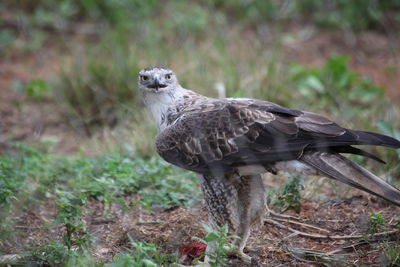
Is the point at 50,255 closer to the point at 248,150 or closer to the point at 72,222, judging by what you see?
the point at 72,222

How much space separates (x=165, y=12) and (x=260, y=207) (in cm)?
641

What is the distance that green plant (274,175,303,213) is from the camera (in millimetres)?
4820

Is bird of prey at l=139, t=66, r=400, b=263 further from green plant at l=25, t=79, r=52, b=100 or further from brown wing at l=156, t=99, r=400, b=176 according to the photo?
green plant at l=25, t=79, r=52, b=100

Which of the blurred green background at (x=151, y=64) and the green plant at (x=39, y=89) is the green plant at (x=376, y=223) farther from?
the green plant at (x=39, y=89)

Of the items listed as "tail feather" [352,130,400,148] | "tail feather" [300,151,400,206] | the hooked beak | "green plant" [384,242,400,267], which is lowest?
"green plant" [384,242,400,267]

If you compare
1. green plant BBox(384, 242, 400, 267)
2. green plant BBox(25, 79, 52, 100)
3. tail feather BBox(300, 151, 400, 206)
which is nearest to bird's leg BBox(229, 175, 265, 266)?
tail feather BBox(300, 151, 400, 206)

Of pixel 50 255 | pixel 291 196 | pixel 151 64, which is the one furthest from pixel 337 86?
pixel 50 255

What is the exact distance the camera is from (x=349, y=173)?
3.86 m

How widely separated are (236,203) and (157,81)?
4.02 ft

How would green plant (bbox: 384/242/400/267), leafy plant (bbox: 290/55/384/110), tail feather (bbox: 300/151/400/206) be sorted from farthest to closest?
leafy plant (bbox: 290/55/384/110), green plant (bbox: 384/242/400/267), tail feather (bbox: 300/151/400/206)

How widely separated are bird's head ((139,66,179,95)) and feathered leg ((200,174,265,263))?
90 cm

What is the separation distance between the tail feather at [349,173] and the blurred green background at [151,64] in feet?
4.92

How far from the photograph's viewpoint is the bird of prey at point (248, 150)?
154 inches

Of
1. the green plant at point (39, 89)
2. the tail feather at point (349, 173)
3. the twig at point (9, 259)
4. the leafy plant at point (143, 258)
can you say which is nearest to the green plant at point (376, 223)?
the tail feather at point (349, 173)
